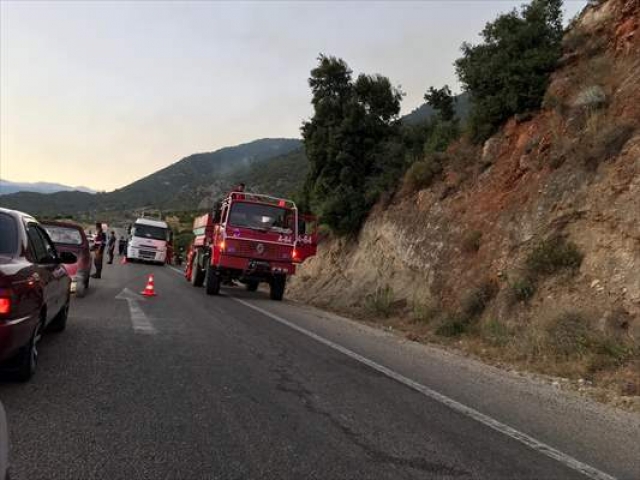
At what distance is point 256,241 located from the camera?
15820 millimetres

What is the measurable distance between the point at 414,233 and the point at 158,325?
34.3 ft

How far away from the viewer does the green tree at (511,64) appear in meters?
16.3

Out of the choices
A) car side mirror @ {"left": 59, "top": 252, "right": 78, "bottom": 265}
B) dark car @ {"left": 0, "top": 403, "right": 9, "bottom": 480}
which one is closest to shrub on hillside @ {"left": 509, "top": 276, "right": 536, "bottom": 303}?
car side mirror @ {"left": 59, "top": 252, "right": 78, "bottom": 265}

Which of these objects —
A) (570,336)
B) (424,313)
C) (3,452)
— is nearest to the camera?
(3,452)

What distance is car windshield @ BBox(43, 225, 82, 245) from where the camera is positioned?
13.8m

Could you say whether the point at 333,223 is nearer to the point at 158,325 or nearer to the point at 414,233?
the point at 414,233

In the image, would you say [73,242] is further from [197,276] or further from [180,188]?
[180,188]

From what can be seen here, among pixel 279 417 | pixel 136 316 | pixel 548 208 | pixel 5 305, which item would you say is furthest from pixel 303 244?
pixel 5 305

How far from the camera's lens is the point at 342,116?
25.1 meters

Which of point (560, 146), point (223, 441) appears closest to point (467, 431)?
point (223, 441)

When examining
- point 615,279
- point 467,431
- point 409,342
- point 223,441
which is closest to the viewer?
point 223,441

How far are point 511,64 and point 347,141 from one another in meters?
8.92

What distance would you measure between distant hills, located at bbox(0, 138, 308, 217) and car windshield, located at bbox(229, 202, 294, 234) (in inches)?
2290

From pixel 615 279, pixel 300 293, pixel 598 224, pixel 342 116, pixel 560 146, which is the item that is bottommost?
pixel 300 293
